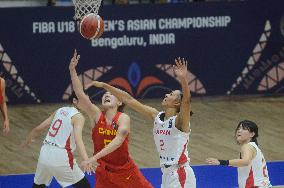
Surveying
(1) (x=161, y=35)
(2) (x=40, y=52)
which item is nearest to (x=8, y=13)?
(2) (x=40, y=52)

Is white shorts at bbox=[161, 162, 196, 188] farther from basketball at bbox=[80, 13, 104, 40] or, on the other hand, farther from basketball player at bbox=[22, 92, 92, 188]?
basketball at bbox=[80, 13, 104, 40]

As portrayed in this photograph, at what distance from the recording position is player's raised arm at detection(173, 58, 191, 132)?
345 inches

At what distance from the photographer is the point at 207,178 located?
12.9m

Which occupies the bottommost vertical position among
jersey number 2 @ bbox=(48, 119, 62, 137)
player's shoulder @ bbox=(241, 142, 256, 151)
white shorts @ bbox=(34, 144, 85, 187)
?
white shorts @ bbox=(34, 144, 85, 187)

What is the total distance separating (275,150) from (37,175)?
219 inches

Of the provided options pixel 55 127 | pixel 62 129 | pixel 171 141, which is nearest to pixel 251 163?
pixel 171 141

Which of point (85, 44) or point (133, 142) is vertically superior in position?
point (85, 44)

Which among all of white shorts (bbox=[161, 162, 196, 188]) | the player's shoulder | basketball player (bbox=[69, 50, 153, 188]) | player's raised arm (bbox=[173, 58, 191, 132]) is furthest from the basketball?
the player's shoulder

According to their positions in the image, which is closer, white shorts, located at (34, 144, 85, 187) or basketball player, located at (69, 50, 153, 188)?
basketball player, located at (69, 50, 153, 188)

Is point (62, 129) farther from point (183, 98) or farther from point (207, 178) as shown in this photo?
point (207, 178)

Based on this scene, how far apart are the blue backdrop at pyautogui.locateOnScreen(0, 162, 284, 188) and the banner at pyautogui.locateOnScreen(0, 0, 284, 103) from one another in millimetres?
4948

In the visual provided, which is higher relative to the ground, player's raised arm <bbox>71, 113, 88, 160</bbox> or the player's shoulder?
player's raised arm <bbox>71, 113, 88, 160</bbox>

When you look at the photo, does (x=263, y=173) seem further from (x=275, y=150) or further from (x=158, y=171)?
(x=275, y=150)

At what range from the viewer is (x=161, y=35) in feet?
59.7
